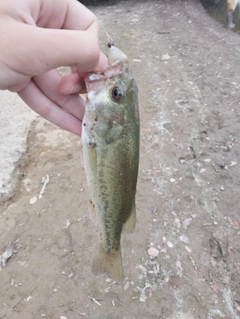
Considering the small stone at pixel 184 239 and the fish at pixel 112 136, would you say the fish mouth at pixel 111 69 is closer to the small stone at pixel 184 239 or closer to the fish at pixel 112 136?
the fish at pixel 112 136

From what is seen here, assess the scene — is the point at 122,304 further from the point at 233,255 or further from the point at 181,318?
the point at 233,255

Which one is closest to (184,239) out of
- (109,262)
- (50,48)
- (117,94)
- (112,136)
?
(109,262)

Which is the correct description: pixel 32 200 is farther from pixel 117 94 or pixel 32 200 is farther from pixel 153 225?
pixel 117 94

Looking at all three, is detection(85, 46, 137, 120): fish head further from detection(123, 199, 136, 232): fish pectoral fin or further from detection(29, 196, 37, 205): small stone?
detection(29, 196, 37, 205): small stone

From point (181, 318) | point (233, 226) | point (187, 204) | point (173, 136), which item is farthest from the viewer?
point (173, 136)

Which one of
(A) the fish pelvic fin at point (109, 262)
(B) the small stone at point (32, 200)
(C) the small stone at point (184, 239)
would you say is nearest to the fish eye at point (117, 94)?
(A) the fish pelvic fin at point (109, 262)

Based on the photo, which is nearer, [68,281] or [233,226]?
[68,281]

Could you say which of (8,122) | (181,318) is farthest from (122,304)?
(8,122)
